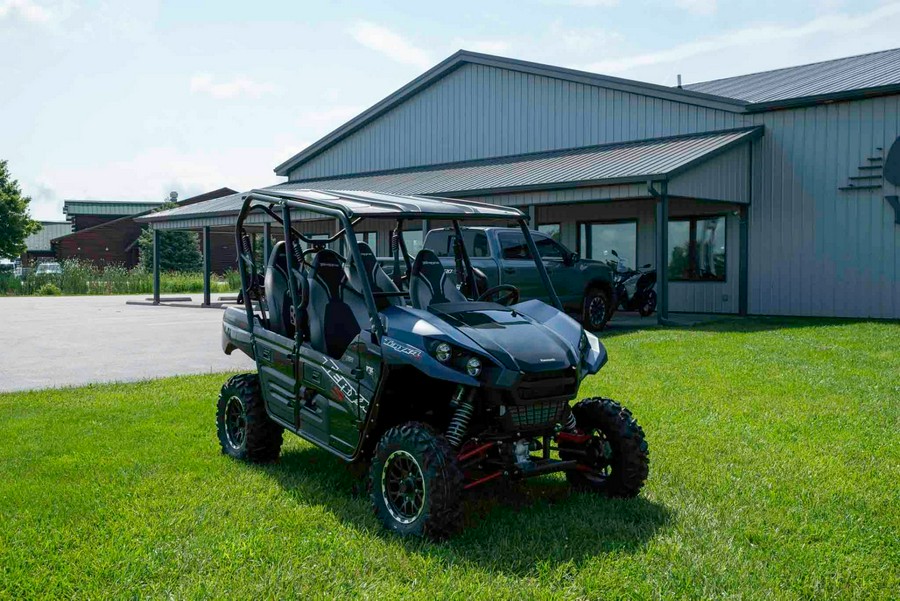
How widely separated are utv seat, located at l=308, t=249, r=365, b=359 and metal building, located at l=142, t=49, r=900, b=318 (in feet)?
35.7

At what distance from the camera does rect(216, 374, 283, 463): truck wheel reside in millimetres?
5980

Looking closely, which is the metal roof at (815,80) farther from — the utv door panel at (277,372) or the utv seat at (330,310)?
the utv door panel at (277,372)

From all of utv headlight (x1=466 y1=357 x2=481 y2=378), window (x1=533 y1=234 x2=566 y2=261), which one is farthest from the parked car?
utv headlight (x1=466 y1=357 x2=481 y2=378)

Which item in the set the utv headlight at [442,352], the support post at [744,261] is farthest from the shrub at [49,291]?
the utv headlight at [442,352]

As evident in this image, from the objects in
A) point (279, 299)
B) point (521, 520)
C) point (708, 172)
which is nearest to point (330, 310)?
point (279, 299)

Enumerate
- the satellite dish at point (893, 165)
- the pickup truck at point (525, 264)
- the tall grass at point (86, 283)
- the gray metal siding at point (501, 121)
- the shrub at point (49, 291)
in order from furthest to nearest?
the tall grass at point (86, 283) → the shrub at point (49, 291) → the gray metal siding at point (501, 121) → the satellite dish at point (893, 165) → the pickup truck at point (525, 264)

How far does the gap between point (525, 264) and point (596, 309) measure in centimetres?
189

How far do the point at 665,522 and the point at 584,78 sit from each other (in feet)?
59.1

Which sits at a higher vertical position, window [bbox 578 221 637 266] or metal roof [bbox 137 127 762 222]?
metal roof [bbox 137 127 762 222]

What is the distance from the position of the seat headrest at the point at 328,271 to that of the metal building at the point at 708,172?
35.4 ft

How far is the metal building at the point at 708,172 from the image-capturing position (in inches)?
667

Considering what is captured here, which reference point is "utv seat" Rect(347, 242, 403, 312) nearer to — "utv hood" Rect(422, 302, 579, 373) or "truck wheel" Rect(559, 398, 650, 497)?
"utv hood" Rect(422, 302, 579, 373)

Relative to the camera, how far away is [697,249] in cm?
1984

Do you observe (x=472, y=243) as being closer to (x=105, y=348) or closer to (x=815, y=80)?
(x=105, y=348)
